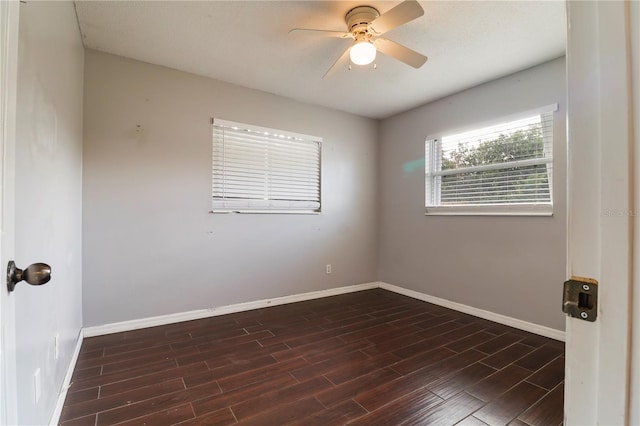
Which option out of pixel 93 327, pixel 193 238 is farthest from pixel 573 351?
pixel 93 327

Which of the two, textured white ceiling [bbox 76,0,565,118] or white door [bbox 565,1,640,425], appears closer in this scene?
white door [bbox 565,1,640,425]

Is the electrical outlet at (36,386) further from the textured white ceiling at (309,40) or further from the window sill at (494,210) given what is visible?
the window sill at (494,210)

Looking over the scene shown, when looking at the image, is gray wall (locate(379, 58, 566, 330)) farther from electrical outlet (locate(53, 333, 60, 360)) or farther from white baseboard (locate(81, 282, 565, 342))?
electrical outlet (locate(53, 333, 60, 360))

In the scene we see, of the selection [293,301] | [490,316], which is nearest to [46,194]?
[293,301]

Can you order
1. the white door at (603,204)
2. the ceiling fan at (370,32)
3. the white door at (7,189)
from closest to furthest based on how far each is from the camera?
the white door at (603,204) < the white door at (7,189) < the ceiling fan at (370,32)

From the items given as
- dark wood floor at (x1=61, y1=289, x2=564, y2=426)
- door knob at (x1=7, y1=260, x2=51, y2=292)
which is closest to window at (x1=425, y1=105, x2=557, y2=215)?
dark wood floor at (x1=61, y1=289, x2=564, y2=426)

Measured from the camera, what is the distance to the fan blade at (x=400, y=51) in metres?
2.04

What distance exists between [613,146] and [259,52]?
8.88 ft

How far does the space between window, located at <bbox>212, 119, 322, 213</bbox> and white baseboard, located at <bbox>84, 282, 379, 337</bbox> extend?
3.49 ft

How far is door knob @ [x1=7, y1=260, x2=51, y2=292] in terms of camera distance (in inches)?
24.7

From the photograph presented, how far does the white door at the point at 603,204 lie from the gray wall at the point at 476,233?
8.79 ft

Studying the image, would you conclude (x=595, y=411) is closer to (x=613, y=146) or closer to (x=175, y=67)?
(x=613, y=146)

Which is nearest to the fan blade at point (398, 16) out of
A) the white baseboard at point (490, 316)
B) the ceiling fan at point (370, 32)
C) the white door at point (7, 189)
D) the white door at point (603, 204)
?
the ceiling fan at point (370, 32)

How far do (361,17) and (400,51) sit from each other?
0.37 metres
